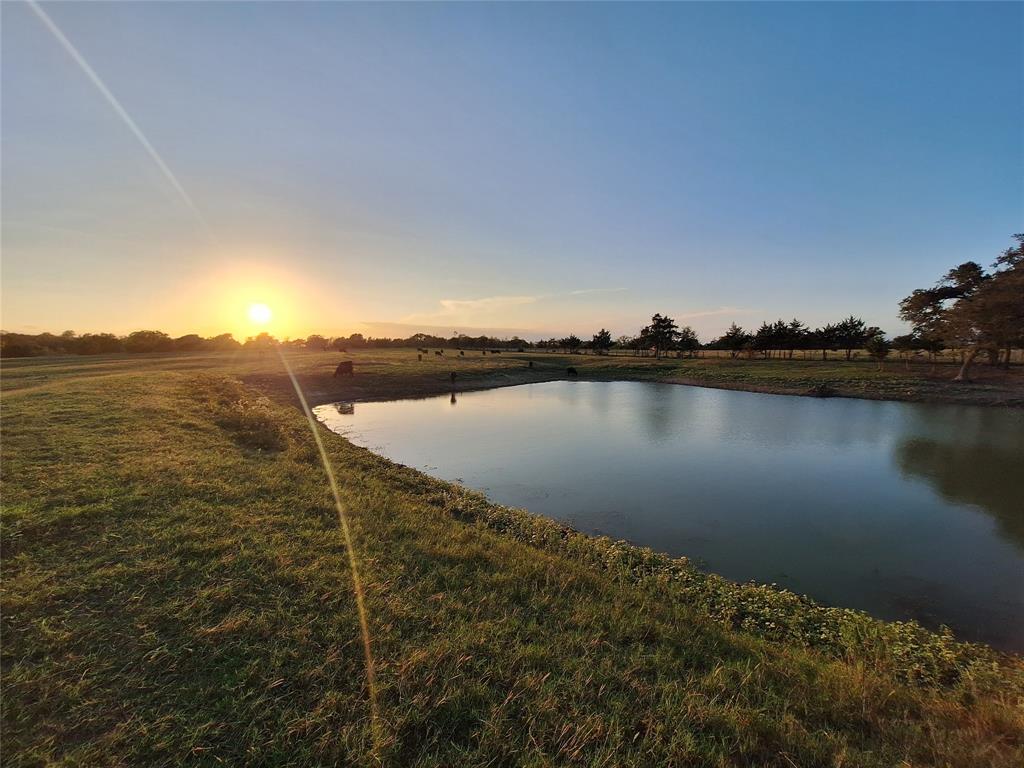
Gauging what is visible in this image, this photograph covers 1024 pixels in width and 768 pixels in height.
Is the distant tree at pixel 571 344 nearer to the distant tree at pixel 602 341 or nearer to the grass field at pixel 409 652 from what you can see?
the distant tree at pixel 602 341

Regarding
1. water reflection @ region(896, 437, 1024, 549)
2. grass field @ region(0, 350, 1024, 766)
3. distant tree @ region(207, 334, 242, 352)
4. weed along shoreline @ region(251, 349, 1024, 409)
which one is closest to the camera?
grass field @ region(0, 350, 1024, 766)

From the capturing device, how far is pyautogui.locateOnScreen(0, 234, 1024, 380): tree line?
1252 inches

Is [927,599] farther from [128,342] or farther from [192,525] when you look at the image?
[128,342]

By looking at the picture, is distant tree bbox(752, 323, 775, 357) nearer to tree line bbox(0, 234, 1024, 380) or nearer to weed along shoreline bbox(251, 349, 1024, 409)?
tree line bbox(0, 234, 1024, 380)

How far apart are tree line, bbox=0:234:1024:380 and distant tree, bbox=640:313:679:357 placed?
17cm

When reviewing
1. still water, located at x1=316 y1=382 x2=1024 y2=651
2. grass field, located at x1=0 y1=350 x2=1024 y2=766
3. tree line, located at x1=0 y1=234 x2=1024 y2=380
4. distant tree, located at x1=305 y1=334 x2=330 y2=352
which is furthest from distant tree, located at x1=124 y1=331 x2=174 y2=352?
grass field, located at x1=0 y1=350 x2=1024 y2=766

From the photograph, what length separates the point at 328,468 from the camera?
9719 millimetres

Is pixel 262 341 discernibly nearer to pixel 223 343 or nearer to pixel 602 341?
pixel 223 343

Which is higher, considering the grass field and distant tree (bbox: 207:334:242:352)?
distant tree (bbox: 207:334:242:352)

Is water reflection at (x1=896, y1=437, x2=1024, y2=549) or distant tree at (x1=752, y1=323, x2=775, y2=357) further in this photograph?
distant tree at (x1=752, y1=323, x2=775, y2=357)

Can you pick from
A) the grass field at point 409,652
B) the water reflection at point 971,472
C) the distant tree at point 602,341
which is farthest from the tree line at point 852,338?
the grass field at point 409,652

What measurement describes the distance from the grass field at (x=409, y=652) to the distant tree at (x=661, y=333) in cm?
7417

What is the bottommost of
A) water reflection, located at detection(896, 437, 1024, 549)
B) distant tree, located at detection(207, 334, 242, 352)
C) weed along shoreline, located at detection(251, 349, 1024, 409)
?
water reflection, located at detection(896, 437, 1024, 549)

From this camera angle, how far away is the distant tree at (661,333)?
249 ft
